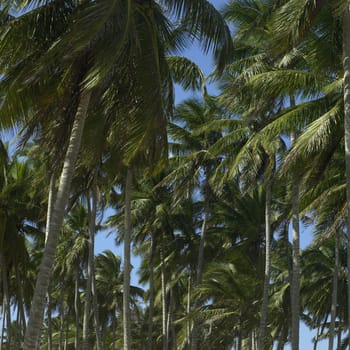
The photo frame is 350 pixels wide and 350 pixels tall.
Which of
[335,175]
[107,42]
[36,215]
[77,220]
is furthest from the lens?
[77,220]

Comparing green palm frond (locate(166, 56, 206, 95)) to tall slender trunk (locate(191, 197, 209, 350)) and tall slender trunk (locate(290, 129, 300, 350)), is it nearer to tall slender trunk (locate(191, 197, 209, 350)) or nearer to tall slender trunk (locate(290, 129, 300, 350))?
tall slender trunk (locate(290, 129, 300, 350))

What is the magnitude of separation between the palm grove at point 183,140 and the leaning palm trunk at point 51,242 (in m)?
0.02

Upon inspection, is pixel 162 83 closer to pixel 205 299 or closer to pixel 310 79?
pixel 310 79

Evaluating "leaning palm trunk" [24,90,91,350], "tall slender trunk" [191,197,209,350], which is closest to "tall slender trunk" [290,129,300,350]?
"tall slender trunk" [191,197,209,350]

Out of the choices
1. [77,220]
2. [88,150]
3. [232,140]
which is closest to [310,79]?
[88,150]

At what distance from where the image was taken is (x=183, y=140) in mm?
28094

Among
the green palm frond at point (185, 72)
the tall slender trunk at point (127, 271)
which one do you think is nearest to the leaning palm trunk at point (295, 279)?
the green palm frond at point (185, 72)

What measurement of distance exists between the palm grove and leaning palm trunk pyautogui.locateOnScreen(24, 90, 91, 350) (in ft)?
0.08

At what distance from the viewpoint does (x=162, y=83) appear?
12633mm

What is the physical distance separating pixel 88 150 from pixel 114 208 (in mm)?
17651

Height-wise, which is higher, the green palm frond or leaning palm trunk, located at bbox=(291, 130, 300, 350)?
the green palm frond

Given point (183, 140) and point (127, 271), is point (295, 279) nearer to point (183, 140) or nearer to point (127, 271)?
point (127, 271)

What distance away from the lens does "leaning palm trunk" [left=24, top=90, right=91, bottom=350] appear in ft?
31.8

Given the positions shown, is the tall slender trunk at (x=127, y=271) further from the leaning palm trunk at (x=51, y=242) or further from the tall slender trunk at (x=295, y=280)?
the leaning palm trunk at (x=51, y=242)
